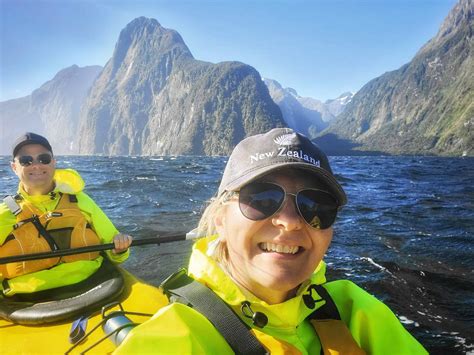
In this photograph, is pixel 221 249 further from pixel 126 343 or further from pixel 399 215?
pixel 399 215

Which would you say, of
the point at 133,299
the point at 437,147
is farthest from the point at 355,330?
the point at 437,147

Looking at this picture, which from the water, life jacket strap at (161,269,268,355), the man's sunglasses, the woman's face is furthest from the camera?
the water

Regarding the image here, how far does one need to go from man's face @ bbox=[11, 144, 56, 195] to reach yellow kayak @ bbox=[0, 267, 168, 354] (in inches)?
77.9

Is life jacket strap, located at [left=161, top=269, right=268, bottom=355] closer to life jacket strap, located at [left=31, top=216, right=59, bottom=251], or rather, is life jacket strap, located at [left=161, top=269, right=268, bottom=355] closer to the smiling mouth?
the smiling mouth

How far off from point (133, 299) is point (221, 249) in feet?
11.9

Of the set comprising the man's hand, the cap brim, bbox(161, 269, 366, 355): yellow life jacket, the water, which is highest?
the cap brim

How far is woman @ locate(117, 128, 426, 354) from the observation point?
200cm

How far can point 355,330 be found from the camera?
7.36 ft

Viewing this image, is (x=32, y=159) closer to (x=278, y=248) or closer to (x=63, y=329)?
(x=63, y=329)

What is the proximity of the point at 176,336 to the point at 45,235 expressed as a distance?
16.0ft

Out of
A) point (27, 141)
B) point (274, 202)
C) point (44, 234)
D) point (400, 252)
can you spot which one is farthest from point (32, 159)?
point (400, 252)

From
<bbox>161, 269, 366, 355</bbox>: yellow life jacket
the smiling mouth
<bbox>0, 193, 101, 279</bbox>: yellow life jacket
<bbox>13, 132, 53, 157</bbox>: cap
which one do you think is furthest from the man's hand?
the smiling mouth

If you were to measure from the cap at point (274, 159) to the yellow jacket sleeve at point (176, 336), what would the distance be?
746 mm

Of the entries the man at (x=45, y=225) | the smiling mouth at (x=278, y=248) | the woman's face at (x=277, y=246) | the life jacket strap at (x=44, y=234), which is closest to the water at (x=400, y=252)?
the man at (x=45, y=225)
